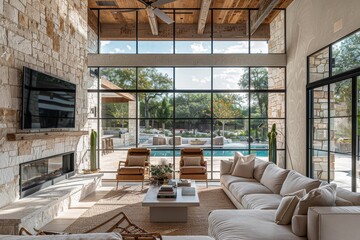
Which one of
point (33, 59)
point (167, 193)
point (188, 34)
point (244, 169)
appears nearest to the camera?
point (167, 193)

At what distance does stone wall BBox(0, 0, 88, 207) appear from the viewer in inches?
156

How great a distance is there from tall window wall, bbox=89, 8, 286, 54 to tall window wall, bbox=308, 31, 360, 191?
1.96 meters

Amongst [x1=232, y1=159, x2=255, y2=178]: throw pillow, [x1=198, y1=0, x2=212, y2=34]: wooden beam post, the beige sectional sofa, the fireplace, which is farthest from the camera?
[x1=198, y1=0, x2=212, y2=34]: wooden beam post

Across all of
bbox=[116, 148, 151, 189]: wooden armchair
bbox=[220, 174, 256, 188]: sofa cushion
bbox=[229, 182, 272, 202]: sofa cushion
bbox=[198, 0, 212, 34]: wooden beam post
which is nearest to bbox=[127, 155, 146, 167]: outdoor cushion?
bbox=[116, 148, 151, 189]: wooden armchair

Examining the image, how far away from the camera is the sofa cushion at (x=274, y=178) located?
173 inches

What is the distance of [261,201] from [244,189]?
2.46 feet

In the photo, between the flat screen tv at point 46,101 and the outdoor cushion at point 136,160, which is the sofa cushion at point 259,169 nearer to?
the outdoor cushion at point 136,160

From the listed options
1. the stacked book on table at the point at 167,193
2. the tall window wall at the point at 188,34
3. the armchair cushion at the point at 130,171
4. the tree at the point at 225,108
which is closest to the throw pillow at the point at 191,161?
the armchair cushion at the point at 130,171

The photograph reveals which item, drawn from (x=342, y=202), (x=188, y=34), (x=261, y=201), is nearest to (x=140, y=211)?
(x=261, y=201)

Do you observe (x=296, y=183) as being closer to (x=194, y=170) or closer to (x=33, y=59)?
(x=194, y=170)

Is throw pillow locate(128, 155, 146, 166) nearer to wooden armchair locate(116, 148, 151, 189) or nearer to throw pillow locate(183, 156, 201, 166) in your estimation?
wooden armchair locate(116, 148, 151, 189)

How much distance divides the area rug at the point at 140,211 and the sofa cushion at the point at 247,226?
0.88 m

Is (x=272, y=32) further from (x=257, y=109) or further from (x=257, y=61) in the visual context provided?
(x=257, y=109)

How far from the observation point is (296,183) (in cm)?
378
